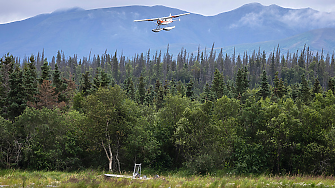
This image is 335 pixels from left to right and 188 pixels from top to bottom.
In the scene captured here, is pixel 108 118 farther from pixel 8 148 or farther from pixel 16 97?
pixel 16 97

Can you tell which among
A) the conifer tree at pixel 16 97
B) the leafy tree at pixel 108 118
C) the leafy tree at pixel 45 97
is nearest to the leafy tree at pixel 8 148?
the conifer tree at pixel 16 97

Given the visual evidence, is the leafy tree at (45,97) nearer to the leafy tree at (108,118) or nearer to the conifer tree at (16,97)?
the conifer tree at (16,97)

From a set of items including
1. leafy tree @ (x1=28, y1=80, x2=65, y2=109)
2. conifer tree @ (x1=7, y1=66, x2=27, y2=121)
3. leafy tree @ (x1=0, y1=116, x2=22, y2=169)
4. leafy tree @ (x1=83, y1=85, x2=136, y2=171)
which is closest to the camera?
leafy tree @ (x1=0, y1=116, x2=22, y2=169)

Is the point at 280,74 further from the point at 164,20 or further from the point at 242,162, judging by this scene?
the point at 242,162

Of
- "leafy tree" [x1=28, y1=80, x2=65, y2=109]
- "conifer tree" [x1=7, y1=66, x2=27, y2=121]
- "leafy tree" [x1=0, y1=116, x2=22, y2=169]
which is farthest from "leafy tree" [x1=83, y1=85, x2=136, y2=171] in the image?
"leafy tree" [x1=28, y1=80, x2=65, y2=109]

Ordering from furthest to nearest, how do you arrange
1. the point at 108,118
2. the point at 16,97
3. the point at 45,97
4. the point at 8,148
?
the point at 45,97 < the point at 16,97 < the point at 8,148 < the point at 108,118

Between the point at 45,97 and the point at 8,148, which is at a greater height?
the point at 45,97

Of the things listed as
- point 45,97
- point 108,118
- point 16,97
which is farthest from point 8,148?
point 45,97

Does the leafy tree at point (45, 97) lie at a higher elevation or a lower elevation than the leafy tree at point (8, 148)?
higher

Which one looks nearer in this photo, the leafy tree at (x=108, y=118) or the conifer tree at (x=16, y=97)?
the leafy tree at (x=108, y=118)

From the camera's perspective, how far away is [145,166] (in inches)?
1684

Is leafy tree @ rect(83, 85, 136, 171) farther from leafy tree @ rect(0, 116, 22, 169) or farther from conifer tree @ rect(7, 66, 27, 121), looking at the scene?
conifer tree @ rect(7, 66, 27, 121)

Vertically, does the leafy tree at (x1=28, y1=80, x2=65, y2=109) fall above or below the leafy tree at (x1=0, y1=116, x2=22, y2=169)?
above

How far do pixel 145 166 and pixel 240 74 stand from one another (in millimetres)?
53631
